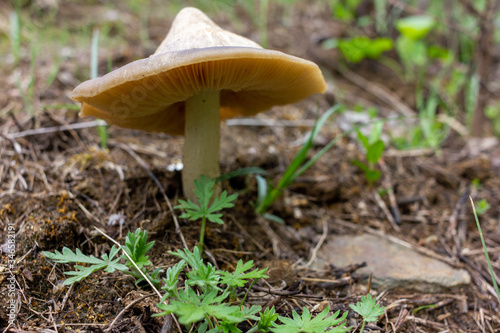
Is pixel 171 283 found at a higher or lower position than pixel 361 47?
lower

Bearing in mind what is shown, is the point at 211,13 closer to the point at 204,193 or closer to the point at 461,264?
the point at 204,193

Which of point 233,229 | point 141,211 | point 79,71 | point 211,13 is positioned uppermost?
point 211,13

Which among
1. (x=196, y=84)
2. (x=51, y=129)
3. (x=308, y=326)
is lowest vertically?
(x=308, y=326)

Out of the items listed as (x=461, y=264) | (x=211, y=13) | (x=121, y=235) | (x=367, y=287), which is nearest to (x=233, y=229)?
(x=121, y=235)

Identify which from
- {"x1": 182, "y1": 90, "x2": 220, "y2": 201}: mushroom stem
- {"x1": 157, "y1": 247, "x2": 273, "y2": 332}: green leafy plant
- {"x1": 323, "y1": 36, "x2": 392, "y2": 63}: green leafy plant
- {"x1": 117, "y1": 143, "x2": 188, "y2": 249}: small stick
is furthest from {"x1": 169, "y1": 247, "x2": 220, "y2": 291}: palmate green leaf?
{"x1": 323, "y1": 36, "x2": 392, "y2": 63}: green leafy plant

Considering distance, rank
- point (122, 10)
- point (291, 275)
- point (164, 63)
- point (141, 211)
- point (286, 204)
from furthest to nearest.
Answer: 1. point (122, 10)
2. point (286, 204)
3. point (141, 211)
4. point (291, 275)
5. point (164, 63)

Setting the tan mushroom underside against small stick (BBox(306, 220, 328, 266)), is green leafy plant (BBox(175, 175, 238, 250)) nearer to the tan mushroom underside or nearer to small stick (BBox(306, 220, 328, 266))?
the tan mushroom underside

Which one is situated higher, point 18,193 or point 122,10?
point 122,10

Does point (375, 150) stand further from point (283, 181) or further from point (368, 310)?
point (368, 310)

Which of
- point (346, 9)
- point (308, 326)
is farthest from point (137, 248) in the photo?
point (346, 9)
